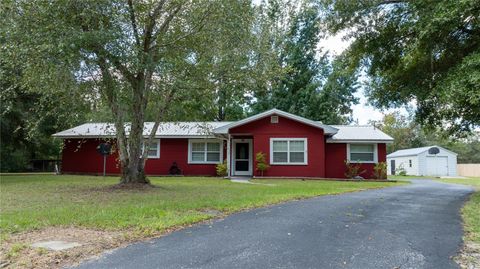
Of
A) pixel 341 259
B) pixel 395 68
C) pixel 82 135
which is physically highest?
pixel 395 68

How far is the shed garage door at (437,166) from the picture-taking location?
37031mm

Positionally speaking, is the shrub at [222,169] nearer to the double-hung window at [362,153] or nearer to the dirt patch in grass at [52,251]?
the double-hung window at [362,153]

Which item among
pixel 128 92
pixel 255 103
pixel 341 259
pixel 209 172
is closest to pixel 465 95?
pixel 341 259

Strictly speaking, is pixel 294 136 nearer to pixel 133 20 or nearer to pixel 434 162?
pixel 133 20

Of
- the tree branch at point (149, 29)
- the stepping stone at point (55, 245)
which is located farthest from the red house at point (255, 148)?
the stepping stone at point (55, 245)

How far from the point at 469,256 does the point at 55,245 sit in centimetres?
557

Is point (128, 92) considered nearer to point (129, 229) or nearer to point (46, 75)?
point (46, 75)

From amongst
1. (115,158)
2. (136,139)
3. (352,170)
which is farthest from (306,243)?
(115,158)

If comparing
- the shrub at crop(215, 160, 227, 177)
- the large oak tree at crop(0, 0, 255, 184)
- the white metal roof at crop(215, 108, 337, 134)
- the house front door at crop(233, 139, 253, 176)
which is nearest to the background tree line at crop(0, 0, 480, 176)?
the large oak tree at crop(0, 0, 255, 184)

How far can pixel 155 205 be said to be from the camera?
9047mm

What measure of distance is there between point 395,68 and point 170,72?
347 inches

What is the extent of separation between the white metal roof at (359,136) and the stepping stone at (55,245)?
17990 mm

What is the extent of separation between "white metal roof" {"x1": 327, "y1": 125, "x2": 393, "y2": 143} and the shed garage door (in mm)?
16060

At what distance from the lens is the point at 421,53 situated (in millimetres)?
13227
